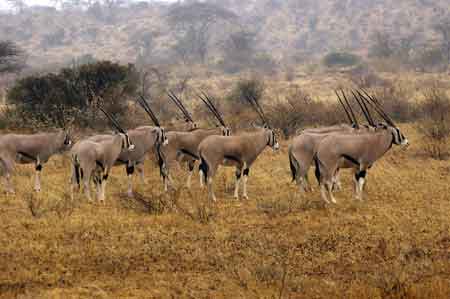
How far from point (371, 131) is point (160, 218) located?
16.3ft

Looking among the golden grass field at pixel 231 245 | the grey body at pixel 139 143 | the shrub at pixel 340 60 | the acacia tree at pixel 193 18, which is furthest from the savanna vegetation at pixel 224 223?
the acacia tree at pixel 193 18

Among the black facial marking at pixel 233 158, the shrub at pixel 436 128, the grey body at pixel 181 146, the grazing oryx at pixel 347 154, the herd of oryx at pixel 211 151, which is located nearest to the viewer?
the grazing oryx at pixel 347 154

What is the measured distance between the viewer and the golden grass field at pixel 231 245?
22.9 ft

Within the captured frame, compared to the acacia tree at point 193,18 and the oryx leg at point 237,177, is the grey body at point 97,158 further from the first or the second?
the acacia tree at point 193,18

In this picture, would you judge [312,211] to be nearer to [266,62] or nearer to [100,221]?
[100,221]

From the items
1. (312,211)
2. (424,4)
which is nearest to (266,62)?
(424,4)

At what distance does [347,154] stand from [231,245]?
11.7 ft

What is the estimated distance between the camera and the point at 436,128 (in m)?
17.8

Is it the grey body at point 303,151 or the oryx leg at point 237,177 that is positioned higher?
the grey body at point 303,151

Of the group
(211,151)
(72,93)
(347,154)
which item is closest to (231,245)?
(211,151)

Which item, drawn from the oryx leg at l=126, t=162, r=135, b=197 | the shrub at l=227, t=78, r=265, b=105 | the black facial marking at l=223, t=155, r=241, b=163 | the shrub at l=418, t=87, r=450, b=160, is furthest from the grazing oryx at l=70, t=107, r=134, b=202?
the shrub at l=227, t=78, r=265, b=105

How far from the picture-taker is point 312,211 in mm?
10398

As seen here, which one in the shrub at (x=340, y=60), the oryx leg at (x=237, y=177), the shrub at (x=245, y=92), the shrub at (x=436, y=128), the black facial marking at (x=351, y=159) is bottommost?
the shrub at (x=340, y=60)

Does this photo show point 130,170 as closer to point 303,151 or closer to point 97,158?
point 97,158
